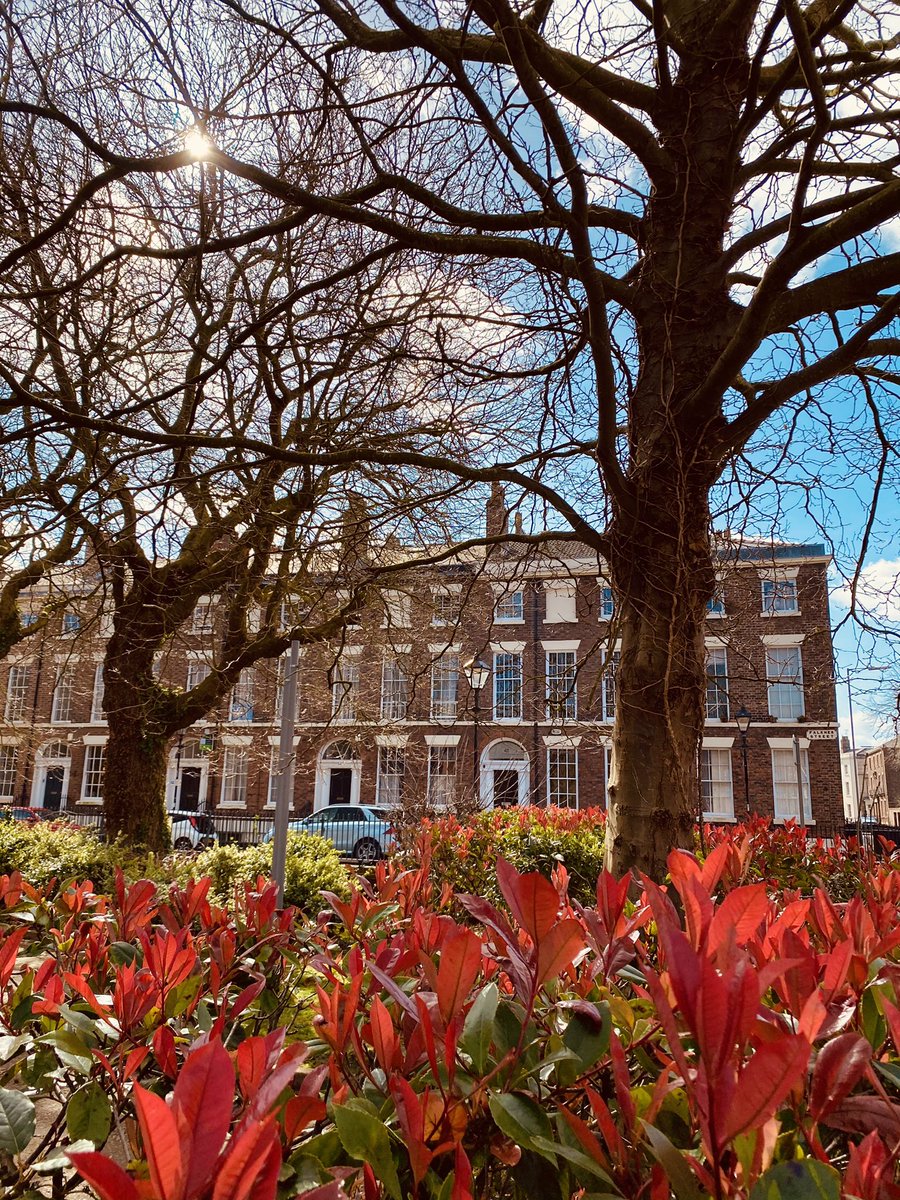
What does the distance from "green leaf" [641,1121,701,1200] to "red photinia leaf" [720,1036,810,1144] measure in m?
0.09

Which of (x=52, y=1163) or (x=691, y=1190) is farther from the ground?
(x=691, y=1190)

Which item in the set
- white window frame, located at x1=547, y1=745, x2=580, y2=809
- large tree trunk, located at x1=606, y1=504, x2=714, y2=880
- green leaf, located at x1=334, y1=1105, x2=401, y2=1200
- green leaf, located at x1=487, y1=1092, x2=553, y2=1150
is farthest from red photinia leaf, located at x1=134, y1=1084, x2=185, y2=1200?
white window frame, located at x1=547, y1=745, x2=580, y2=809

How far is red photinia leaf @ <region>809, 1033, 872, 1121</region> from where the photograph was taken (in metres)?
0.97

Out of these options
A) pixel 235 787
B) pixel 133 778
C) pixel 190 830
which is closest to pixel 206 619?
pixel 133 778

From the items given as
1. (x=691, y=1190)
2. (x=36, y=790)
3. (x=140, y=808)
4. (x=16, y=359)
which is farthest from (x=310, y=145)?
(x=36, y=790)

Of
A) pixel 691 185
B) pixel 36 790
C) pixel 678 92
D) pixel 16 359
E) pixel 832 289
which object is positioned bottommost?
pixel 36 790

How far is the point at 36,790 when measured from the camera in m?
33.1

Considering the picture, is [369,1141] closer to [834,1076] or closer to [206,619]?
[834,1076]

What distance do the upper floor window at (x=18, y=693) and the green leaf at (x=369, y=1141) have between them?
73.5 ft

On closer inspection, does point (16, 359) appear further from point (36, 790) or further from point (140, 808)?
point (36, 790)

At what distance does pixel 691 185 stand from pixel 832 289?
91 centimetres

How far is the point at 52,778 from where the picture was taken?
33.3 meters

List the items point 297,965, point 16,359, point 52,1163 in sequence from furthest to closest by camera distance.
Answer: point 16,359, point 297,965, point 52,1163

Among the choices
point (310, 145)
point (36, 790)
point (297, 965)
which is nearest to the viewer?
point (297, 965)
